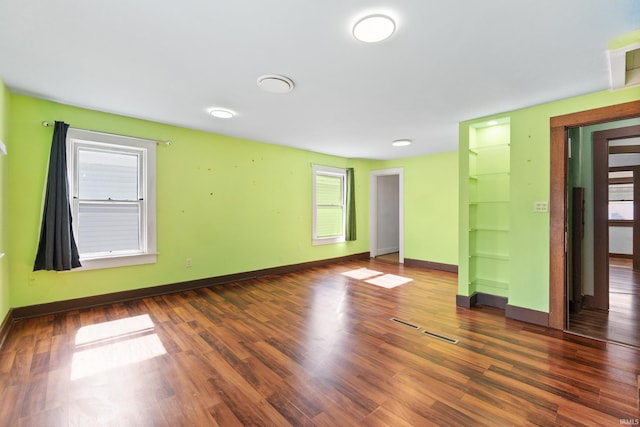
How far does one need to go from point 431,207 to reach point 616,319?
10.3 ft

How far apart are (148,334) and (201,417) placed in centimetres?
142

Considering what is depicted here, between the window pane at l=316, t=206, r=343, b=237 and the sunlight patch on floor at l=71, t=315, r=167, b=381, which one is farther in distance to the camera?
the window pane at l=316, t=206, r=343, b=237

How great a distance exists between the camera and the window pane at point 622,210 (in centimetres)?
651

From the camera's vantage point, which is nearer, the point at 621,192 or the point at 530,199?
the point at 530,199

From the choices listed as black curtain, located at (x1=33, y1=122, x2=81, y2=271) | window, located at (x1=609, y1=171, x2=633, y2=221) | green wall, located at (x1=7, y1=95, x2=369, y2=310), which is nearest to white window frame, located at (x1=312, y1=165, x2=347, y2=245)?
green wall, located at (x1=7, y1=95, x2=369, y2=310)

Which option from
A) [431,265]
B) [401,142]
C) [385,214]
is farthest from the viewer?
[385,214]

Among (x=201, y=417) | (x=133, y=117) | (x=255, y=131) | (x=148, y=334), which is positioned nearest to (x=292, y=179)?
(x=255, y=131)

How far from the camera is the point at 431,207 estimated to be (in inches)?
223

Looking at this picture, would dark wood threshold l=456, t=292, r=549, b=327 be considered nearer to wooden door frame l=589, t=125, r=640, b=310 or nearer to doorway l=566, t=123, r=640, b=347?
doorway l=566, t=123, r=640, b=347

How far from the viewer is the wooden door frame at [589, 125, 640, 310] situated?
3.29m

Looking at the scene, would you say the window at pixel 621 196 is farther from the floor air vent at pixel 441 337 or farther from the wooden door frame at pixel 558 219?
the floor air vent at pixel 441 337

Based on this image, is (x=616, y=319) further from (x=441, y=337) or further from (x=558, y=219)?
(x=441, y=337)

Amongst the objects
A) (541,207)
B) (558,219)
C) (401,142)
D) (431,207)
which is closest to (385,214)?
(431,207)

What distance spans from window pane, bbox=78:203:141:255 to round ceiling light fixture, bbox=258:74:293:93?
2.51 metres
